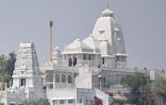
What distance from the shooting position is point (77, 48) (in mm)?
151875

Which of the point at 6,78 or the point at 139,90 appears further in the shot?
the point at 6,78

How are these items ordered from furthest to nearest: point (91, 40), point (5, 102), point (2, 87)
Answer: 1. point (91, 40)
2. point (2, 87)
3. point (5, 102)

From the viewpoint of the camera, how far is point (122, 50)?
157 m

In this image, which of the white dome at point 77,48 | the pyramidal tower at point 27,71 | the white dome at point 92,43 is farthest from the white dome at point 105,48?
the pyramidal tower at point 27,71

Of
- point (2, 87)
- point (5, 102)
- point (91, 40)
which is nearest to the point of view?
point (5, 102)

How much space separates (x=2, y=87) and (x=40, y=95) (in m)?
7.24

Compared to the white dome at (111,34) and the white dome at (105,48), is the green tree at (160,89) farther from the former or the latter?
the white dome at (111,34)

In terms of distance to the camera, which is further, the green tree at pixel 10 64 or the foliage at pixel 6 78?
the green tree at pixel 10 64

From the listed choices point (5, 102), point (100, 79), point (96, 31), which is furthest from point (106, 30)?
point (5, 102)

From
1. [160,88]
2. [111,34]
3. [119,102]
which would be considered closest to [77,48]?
[111,34]

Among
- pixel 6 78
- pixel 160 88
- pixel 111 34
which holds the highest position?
pixel 111 34

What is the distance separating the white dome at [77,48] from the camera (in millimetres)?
151750

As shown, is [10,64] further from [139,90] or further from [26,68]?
[139,90]

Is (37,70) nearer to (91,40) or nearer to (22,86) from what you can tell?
A: (22,86)
